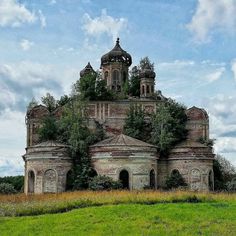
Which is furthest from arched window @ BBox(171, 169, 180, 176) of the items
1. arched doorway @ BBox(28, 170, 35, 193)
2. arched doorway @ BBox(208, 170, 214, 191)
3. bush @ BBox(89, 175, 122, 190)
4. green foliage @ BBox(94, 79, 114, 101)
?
arched doorway @ BBox(28, 170, 35, 193)

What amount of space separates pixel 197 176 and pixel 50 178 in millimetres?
11789

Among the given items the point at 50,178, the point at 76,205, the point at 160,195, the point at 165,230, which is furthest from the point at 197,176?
the point at 165,230

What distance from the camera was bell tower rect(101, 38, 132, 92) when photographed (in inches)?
2141

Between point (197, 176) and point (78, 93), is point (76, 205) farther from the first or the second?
point (78, 93)

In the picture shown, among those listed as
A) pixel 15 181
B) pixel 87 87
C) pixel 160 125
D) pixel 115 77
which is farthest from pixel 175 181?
pixel 15 181

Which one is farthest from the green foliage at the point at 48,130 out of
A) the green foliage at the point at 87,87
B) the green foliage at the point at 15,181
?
the green foliage at the point at 15,181

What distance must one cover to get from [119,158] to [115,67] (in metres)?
17.6

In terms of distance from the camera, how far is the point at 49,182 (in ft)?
132

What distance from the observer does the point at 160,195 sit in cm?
2706

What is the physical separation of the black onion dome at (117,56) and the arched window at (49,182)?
18166 millimetres

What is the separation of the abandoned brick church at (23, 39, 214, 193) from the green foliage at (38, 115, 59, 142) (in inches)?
78.4

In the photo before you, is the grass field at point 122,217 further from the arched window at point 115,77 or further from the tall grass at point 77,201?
the arched window at point 115,77

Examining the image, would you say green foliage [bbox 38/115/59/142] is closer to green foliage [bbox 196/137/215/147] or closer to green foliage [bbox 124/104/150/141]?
green foliage [bbox 124/104/150/141]

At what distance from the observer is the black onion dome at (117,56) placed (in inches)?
2147
